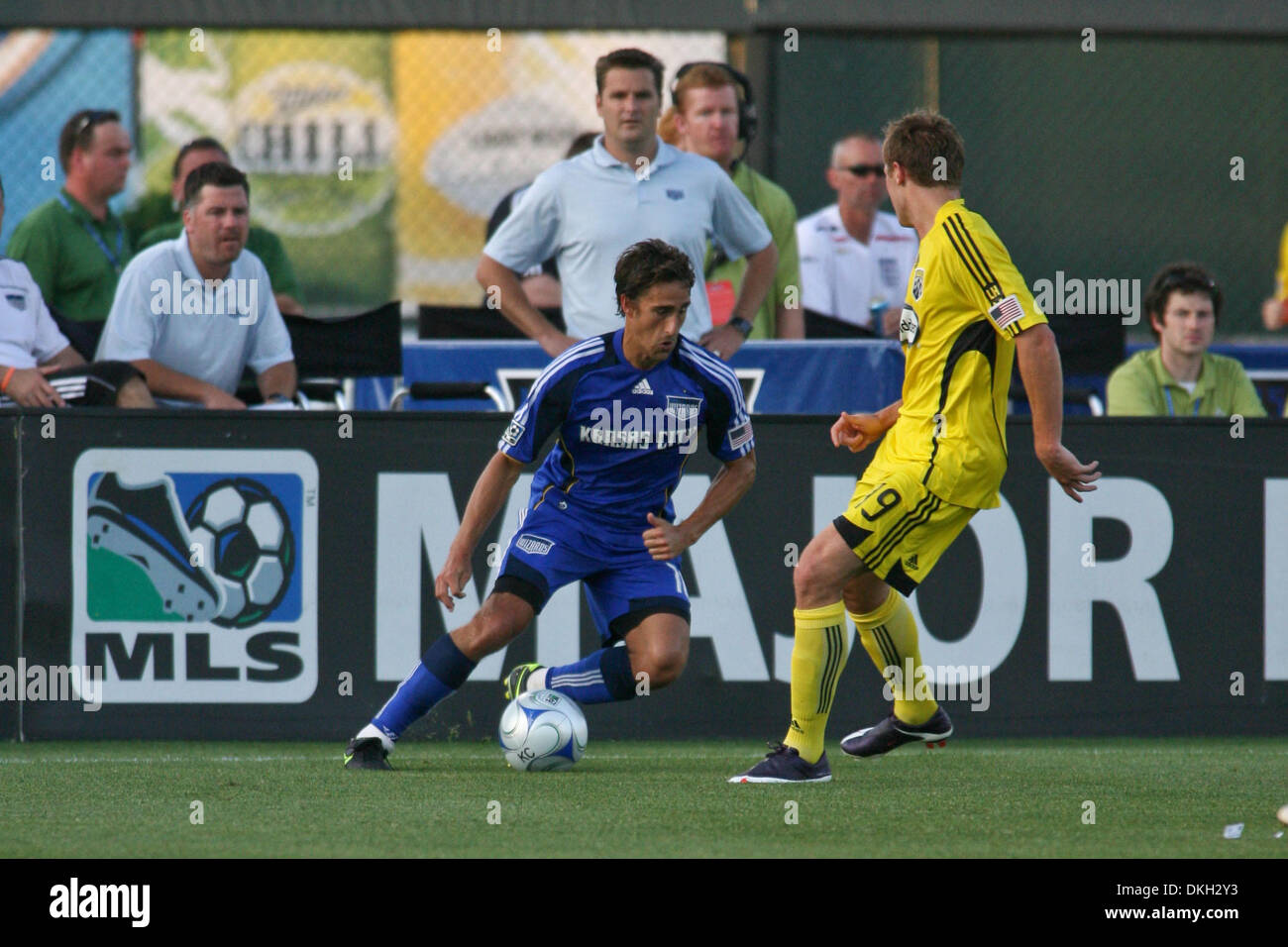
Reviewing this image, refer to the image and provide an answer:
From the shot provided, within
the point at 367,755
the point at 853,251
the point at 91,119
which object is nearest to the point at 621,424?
the point at 367,755

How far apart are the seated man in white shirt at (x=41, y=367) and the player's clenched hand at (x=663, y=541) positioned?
2573 mm

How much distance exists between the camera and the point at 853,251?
941cm

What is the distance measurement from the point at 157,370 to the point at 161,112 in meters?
7.95

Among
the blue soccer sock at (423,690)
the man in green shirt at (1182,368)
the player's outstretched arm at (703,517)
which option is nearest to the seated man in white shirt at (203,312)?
the blue soccer sock at (423,690)

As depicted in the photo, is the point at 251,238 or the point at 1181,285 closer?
the point at 1181,285

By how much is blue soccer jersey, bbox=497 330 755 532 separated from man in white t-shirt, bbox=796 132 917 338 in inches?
132

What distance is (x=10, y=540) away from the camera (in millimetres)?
6980

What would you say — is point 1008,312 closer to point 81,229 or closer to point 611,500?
point 611,500

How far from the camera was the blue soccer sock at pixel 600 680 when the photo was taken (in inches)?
243

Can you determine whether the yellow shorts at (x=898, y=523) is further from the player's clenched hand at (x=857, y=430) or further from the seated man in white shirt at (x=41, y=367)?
the seated man in white shirt at (x=41, y=367)

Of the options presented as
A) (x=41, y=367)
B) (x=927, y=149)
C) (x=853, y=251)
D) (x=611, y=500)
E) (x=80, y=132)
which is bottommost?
(x=611, y=500)

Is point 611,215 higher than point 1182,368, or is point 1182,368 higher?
point 611,215

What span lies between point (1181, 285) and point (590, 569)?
347 centimetres

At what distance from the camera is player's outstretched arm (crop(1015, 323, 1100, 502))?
211 inches
